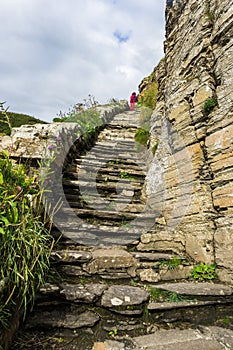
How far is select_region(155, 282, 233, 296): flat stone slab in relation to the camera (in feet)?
9.22

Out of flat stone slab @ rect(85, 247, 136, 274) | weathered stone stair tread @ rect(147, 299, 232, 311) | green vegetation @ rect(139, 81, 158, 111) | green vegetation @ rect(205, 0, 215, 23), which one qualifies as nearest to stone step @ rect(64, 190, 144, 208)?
flat stone slab @ rect(85, 247, 136, 274)

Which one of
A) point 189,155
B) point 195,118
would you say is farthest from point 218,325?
point 195,118

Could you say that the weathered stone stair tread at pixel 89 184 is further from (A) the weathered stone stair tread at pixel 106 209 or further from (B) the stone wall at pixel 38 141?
(B) the stone wall at pixel 38 141

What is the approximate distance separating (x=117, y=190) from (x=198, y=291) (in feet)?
9.82

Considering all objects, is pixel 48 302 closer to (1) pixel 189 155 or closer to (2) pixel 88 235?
(2) pixel 88 235

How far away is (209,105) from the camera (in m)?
3.93

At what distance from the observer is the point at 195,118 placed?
13.9 feet

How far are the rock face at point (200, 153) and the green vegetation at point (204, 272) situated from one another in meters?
0.10

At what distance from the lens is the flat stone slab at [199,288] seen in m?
2.81

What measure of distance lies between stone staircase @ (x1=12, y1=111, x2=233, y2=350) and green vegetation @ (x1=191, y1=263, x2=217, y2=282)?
3.5 inches

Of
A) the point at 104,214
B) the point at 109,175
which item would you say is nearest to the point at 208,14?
the point at 109,175

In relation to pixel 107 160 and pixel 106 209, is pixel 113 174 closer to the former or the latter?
pixel 107 160

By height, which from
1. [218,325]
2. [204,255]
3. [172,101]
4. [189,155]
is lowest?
[218,325]

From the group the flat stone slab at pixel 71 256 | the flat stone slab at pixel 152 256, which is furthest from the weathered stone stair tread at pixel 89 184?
the flat stone slab at pixel 152 256
